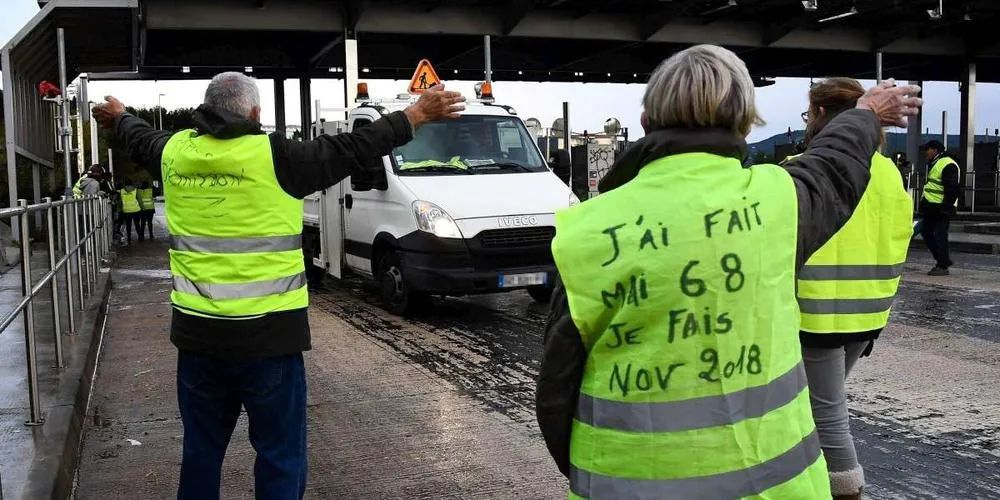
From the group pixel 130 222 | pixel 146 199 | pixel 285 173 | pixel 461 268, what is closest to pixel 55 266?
pixel 461 268

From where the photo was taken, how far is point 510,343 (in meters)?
8.41

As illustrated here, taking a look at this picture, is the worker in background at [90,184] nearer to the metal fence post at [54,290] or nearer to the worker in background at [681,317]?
the metal fence post at [54,290]

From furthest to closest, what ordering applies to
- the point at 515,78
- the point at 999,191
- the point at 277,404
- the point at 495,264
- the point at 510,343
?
the point at 515,78 < the point at 999,191 < the point at 495,264 < the point at 510,343 < the point at 277,404

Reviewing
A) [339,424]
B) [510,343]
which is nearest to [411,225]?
[510,343]

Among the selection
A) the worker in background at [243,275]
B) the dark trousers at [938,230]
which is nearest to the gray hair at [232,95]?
the worker in background at [243,275]

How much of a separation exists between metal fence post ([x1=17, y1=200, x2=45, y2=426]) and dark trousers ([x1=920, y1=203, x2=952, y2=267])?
38.7 ft

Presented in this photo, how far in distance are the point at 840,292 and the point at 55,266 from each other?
5.44 metres

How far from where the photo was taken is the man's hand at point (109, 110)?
411cm

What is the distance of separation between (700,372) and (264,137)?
213cm

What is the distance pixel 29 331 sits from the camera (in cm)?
516

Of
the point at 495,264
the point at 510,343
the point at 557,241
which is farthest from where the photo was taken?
the point at 495,264

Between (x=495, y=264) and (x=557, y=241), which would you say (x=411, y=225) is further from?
(x=557, y=241)

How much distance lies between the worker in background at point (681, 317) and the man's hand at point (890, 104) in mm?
711

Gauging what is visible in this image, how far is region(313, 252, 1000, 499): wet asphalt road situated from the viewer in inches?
191
